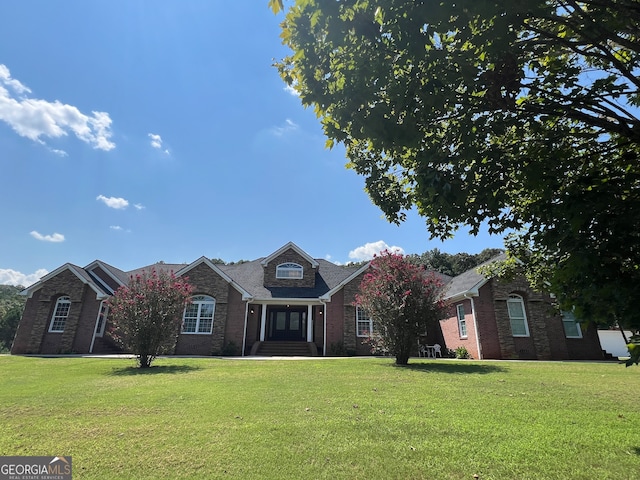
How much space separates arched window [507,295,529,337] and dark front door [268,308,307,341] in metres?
13.3

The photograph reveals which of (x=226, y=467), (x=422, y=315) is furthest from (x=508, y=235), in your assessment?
(x=422, y=315)

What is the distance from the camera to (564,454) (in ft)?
14.8

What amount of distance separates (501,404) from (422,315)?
24.2 feet

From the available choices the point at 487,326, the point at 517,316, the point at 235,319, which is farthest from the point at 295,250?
the point at 517,316

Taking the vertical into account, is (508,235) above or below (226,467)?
above

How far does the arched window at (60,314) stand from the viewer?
854 inches

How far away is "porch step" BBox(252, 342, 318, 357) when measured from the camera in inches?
842

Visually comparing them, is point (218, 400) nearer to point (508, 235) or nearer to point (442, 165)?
point (442, 165)

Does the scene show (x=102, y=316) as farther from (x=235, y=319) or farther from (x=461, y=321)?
(x=461, y=321)

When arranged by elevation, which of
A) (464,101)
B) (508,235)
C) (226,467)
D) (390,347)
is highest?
(464,101)

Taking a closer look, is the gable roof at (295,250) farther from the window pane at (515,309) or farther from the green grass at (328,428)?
the green grass at (328,428)

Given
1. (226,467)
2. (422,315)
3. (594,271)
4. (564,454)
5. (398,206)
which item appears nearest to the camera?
(594,271)

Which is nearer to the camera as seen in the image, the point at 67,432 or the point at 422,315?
the point at 67,432

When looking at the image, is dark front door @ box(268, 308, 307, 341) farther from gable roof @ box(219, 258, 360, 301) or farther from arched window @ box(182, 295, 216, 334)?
arched window @ box(182, 295, 216, 334)
